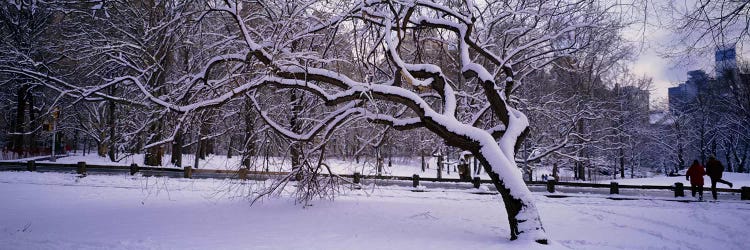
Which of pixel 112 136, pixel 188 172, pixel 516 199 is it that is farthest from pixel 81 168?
pixel 516 199

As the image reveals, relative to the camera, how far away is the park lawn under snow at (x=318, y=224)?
6976mm

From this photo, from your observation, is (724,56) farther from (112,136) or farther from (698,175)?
(112,136)

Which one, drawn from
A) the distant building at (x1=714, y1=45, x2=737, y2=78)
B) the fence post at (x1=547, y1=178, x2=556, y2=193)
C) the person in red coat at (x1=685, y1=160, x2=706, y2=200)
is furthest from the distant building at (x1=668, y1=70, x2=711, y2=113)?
the distant building at (x1=714, y1=45, x2=737, y2=78)

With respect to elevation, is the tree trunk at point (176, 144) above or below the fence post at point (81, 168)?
above

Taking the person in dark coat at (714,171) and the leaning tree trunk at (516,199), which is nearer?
the leaning tree trunk at (516,199)

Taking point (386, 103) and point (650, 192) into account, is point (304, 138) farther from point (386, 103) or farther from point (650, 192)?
point (650, 192)

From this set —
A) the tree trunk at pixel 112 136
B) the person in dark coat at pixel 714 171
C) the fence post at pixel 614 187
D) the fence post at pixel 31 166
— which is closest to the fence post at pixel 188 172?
the tree trunk at pixel 112 136

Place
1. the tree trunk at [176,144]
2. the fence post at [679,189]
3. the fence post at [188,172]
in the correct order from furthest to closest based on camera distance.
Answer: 1. the fence post at [188,172]
2. the fence post at [679,189]
3. the tree trunk at [176,144]

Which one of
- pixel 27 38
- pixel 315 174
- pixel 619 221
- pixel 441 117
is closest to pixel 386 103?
pixel 315 174

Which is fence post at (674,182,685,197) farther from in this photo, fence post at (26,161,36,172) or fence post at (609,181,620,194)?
fence post at (26,161,36,172)

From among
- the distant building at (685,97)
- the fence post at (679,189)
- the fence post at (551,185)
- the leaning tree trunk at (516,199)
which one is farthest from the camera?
the distant building at (685,97)

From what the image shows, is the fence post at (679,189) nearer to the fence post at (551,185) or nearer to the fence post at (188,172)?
the fence post at (551,185)

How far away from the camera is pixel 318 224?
8445 mm

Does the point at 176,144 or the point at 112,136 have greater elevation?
the point at 112,136
